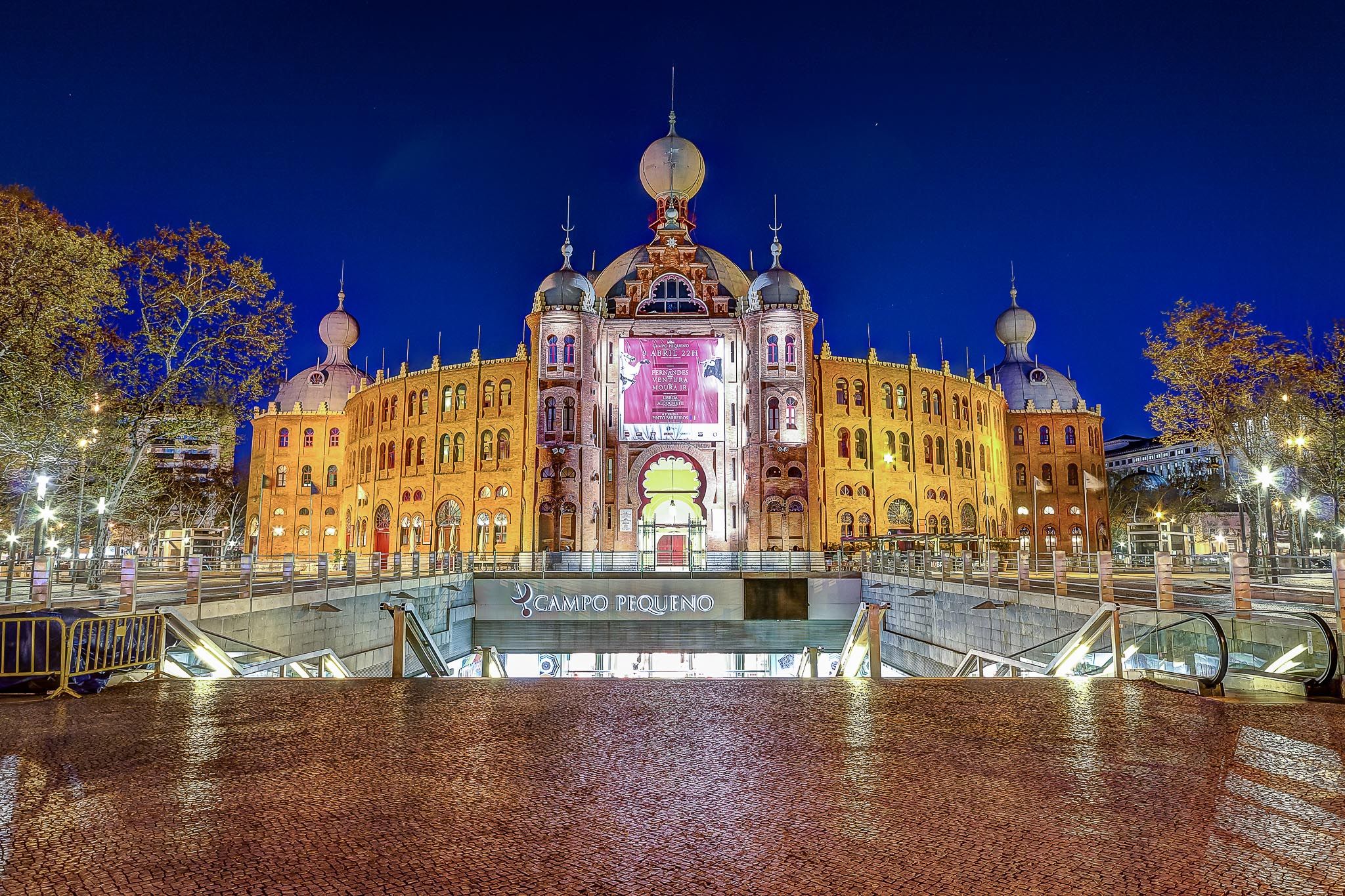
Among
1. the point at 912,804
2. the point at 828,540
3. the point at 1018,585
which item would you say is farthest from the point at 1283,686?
the point at 828,540

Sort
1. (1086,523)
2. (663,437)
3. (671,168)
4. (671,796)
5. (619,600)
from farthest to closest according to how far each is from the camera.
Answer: (1086,523), (671,168), (663,437), (619,600), (671,796)

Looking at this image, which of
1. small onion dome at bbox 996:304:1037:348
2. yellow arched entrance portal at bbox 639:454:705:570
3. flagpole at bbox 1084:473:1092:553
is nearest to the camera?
yellow arched entrance portal at bbox 639:454:705:570

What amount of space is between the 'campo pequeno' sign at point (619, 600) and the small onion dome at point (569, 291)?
17942 mm

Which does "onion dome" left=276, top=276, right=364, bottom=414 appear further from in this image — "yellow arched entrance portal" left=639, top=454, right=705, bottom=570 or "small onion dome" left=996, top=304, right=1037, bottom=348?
"small onion dome" left=996, top=304, right=1037, bottom=348

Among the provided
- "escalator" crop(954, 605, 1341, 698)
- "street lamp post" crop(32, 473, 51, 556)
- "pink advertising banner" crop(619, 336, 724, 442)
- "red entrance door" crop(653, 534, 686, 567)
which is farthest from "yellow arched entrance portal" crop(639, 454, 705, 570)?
"escalator" crop(954, 605, 1341, 698)

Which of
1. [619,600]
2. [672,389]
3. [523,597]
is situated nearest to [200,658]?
[523,597]

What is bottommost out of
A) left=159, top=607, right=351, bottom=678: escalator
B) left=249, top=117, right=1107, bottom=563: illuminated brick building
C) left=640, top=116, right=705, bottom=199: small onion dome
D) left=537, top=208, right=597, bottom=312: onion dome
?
left=159, top=607, right=351, bottom=678: escalator

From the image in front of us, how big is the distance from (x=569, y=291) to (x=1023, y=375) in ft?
127

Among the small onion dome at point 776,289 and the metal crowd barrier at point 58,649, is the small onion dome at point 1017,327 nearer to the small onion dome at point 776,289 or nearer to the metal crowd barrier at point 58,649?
the small onion dome at point 776,289

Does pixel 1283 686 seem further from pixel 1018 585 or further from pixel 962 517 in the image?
pixel 962 517

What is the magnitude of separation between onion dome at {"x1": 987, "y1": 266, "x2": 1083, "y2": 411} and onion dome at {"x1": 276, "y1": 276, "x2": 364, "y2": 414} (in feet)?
164

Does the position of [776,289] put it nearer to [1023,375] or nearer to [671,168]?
[671,168]

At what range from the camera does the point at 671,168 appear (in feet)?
164

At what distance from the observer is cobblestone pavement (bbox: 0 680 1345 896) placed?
4.12 metres
